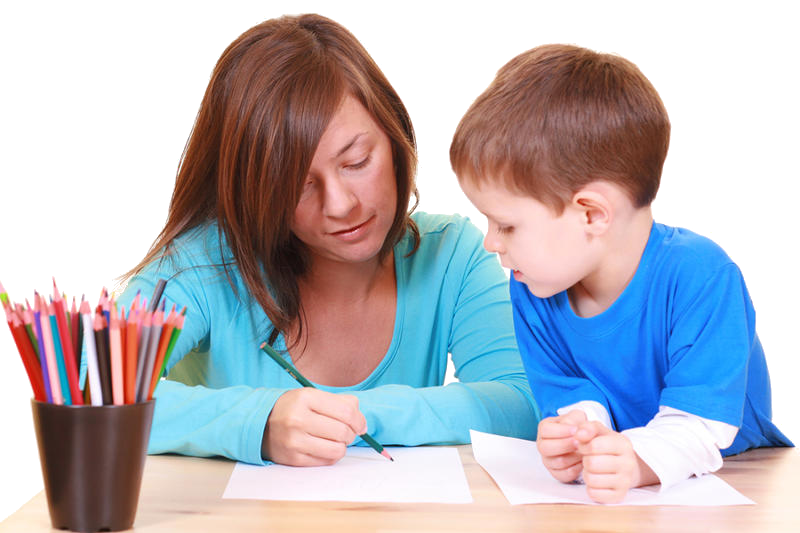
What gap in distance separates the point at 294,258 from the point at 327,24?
38 centimetres

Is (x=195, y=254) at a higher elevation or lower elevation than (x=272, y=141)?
lower

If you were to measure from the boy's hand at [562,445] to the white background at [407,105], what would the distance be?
5.14ft

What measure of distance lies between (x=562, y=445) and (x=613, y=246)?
260 mm

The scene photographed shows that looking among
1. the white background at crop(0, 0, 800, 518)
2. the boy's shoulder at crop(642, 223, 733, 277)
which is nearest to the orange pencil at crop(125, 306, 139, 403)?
the boy's shoulder at crop(642, 223, 733, 277)

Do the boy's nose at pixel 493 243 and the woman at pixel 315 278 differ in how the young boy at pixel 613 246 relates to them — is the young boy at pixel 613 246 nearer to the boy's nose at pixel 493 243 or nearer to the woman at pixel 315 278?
the boy's nose at pixel 493 243

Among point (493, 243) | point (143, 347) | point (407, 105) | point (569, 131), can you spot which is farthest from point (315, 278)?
point (407, 105)

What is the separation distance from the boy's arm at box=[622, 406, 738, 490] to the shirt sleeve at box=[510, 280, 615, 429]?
13cm

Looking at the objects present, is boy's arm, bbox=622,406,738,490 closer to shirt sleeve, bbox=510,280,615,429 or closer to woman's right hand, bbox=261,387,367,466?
shirt sleeve, bbox=510,280,615,429

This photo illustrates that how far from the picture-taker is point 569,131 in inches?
39.8

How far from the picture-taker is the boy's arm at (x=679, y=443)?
0.95 meters

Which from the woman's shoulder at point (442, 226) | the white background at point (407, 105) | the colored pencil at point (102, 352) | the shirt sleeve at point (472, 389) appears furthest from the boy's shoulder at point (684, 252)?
the white background at point (407, 105)

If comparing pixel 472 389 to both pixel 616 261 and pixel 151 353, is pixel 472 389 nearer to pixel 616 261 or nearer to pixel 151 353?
pixel 616 261

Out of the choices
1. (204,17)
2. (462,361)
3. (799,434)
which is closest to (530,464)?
(462,361)

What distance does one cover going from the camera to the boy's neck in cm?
107
